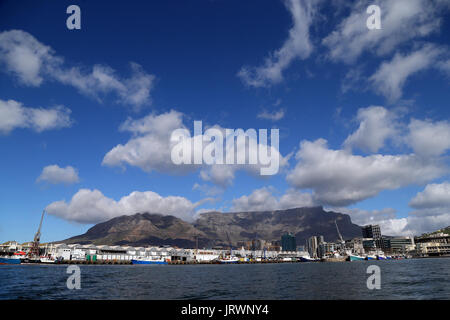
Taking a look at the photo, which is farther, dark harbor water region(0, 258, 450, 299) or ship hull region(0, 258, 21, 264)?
ship hull region(0, 258, 21, 264)

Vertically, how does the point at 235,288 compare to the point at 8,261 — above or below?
above

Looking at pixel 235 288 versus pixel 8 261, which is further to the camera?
pixel 8 261

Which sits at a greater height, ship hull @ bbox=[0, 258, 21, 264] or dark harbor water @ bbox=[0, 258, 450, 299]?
dark harbor water @ bbox=[0, 258, 450, 299]

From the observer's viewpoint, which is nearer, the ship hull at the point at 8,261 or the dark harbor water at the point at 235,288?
the dark harbor water at the point at 235,288

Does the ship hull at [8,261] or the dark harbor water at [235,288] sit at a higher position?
the dark harbor water at [235,288]
